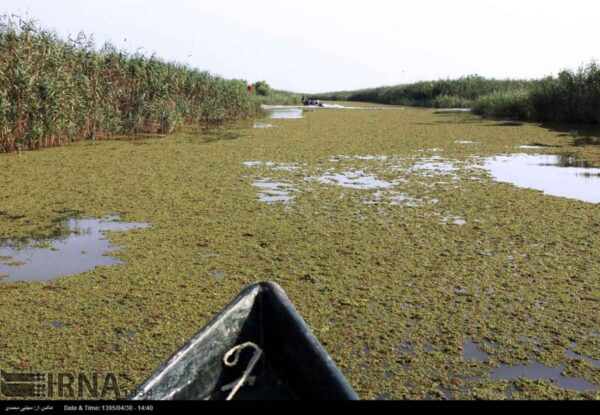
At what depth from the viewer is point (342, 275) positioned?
334 centimetres

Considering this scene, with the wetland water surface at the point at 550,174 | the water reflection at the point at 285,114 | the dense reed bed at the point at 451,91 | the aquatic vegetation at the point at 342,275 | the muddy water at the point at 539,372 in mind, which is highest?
the dense reed bed at the point at 451,91

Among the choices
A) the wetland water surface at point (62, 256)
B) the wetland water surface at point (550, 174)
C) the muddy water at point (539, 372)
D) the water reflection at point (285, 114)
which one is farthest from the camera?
the water reflection at point (285, 114)

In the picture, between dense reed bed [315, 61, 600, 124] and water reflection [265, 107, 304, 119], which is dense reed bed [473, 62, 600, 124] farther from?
water reflection [265, 107, 304, 119]

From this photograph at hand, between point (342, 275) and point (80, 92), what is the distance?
7.79 meters

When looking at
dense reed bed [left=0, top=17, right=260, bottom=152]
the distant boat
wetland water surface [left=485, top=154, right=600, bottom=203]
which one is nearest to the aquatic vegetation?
wetland water surface [left=485, top=154, right=600, bottom=203]

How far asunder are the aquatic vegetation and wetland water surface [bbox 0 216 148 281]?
0.15m

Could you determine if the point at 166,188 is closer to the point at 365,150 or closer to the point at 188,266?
the point at 188,266

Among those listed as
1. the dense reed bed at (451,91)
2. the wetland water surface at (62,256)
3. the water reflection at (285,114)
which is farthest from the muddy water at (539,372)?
the dense reed bed at (451,91)

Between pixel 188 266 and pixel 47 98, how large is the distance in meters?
6.09

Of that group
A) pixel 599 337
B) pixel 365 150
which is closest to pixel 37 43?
pixel 365 150

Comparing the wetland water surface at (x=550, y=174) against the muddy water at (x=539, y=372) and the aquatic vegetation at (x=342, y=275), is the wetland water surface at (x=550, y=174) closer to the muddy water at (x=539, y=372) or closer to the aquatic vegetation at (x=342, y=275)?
the aquatic vegetation at (x=342, y=275)

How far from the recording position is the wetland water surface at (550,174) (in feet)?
19.4

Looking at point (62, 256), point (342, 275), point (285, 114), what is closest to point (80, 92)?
point (62, 256)

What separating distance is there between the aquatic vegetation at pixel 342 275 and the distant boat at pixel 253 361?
53cm
